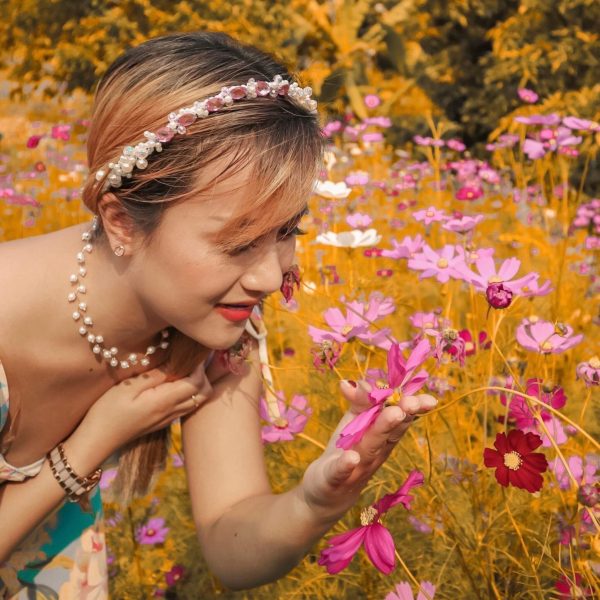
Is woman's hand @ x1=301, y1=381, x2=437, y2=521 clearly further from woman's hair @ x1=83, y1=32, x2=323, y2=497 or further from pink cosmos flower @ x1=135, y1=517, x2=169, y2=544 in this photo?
pink cosmos flower @ x1=135, y1=517, x2=169, y2=544

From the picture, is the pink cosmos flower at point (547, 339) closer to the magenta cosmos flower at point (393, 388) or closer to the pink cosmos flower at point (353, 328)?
the pink cosmos flower at point (353, 328)

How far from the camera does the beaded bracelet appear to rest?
1123 millimetres

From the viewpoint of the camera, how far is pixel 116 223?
1.02 metres

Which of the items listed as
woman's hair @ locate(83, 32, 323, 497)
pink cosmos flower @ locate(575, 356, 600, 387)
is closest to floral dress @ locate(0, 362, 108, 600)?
woman's hair @ locate(83, 32, 323, 497)

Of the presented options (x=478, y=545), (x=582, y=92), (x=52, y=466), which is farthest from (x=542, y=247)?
(x=582, y=92)

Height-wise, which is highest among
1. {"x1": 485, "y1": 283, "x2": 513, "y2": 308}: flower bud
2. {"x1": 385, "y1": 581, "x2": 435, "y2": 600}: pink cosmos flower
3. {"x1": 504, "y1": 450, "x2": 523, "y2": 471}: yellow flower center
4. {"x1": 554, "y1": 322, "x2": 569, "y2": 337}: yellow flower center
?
{"x1": 485, "y1": 283, "x2": 513, "y2": 308}: flower bud

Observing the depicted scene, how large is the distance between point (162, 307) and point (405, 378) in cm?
34

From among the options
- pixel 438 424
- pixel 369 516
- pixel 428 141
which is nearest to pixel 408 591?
pixel 369 516

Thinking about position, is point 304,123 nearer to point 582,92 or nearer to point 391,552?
point 391,552

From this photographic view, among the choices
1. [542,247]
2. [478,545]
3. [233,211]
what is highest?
[233,211]

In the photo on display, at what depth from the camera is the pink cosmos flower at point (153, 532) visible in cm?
172

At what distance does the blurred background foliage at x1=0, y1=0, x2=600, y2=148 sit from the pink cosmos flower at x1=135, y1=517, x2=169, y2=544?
10.5 feet

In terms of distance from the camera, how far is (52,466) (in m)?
1.14

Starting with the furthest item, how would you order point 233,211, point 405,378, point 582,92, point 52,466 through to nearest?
1. point 582,92
2. point 52,466
3. point 233,211
4. point 405,378
